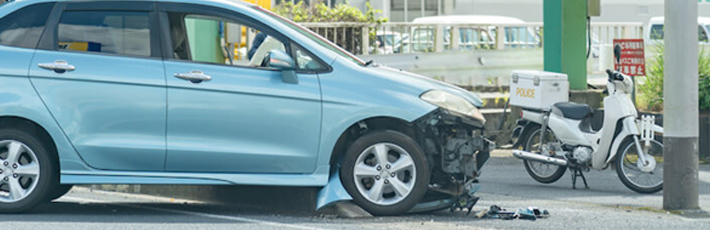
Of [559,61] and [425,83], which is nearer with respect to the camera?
[425,83]

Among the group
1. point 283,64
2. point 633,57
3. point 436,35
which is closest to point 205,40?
point 283,64

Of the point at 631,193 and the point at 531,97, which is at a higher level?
the point at 531,97

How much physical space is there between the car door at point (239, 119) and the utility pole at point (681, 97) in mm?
2547

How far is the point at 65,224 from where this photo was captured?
839 centimetres

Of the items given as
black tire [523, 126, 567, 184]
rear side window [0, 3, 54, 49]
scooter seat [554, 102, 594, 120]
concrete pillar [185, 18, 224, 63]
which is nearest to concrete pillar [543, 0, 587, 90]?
black tire [523, 126, 567, 184]

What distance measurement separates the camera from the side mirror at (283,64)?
8586 mm

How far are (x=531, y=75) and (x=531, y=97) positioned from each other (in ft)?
1.06

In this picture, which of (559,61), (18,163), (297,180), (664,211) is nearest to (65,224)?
(18,163)

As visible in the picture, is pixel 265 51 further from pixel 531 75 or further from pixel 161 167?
pixel 531 75

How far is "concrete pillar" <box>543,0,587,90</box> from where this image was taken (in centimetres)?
1470

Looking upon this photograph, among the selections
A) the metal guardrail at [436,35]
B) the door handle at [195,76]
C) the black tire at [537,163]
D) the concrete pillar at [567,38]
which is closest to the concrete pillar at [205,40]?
the door handle at [195,76]

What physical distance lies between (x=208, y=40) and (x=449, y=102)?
3.33m

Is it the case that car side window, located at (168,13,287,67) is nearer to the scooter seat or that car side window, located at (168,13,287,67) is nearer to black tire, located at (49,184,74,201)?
black tire, located at (49,184,74,201)

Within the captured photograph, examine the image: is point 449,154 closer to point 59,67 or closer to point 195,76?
point 195,76
